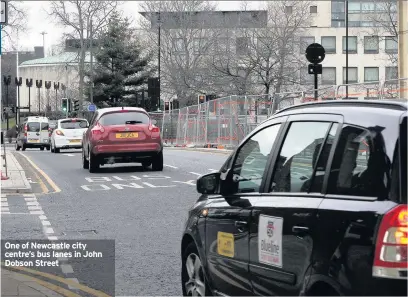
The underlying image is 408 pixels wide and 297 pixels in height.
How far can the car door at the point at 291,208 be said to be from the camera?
4.97 meters

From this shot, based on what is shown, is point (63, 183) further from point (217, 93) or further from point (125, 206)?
point (217, 93)

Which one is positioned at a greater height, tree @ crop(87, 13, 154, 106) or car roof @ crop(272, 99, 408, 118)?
tree @ crop(87, 13, 154, 106)

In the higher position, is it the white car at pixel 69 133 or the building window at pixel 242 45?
the building window at pixel 242 45

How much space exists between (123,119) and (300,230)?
18149 mm

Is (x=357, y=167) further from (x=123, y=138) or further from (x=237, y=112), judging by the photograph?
(x=237, y=112)

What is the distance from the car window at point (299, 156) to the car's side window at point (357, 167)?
0.17m

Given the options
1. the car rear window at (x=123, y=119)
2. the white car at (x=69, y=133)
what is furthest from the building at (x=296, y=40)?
the car rear window at (x=123, y=119)

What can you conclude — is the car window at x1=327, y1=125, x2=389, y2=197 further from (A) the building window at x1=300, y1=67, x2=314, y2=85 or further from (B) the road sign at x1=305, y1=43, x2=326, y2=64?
(A) the building window at x1=300, y1=67, x2=314, y2=85

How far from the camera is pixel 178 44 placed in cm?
8144

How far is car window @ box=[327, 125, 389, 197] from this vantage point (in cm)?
448

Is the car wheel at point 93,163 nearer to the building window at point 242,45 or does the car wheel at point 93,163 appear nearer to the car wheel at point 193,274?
the car wheel at point 193,274

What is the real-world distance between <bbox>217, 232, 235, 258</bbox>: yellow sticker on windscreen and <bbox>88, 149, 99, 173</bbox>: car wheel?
17062 millimetres

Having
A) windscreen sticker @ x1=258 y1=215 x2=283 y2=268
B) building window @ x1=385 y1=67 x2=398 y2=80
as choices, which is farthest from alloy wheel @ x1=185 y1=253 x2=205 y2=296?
building window @ x1=385 y1=67 x2=398 y2=80

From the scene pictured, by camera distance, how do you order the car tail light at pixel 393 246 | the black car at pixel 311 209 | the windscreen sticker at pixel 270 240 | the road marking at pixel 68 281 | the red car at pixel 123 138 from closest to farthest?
the car tail light at pixel 393 246
the black car at pixel 311 209
the windscreen sticker at pixel 270 240
the road marking at pixel 68 281
the red car at pixel 123 138
